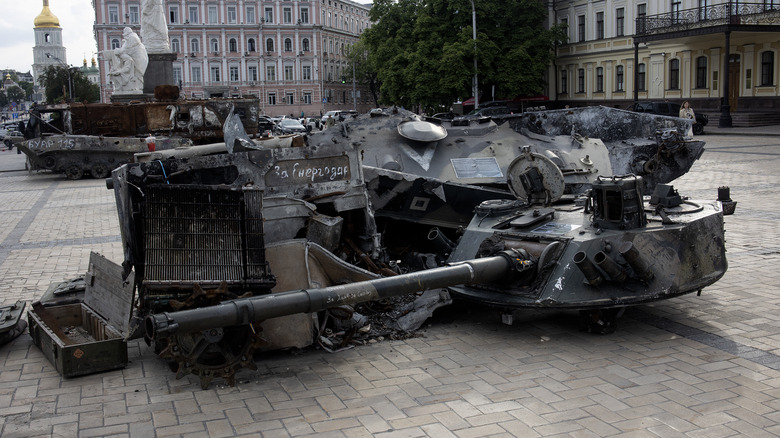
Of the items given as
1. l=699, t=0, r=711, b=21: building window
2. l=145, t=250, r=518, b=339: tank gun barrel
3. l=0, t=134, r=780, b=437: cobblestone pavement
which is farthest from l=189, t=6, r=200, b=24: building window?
l=145, t=250, r=518, b=339: tank gun barrel

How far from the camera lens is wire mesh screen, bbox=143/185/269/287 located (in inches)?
248

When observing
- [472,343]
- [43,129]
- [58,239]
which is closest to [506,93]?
[43,129]

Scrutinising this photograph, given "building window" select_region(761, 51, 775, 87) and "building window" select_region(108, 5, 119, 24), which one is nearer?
"building window" select_region(761, 51, 775, 87)

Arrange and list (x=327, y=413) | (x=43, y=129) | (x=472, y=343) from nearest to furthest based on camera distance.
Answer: (x=327, y=413)
(x=472, y=343)
(x=43, y=129)

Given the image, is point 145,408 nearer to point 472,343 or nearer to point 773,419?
point 472,343

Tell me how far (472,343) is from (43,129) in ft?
70.9

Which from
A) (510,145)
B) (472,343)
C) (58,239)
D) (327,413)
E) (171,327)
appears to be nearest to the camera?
(171,327)

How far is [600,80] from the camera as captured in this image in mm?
46250

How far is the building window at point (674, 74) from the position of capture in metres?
40.4

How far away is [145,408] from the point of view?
5730mm

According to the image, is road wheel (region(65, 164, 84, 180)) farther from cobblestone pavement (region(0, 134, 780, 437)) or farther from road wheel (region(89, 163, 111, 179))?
cobblestone pavement (region(0, 134, 780, 437))

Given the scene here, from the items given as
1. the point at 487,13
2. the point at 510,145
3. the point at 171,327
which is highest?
the point at 487,13

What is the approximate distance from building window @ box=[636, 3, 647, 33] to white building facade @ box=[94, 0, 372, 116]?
37.8 metres

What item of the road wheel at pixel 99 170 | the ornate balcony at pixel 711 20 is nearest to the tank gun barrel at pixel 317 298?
the road wheel at pixel 99 170
